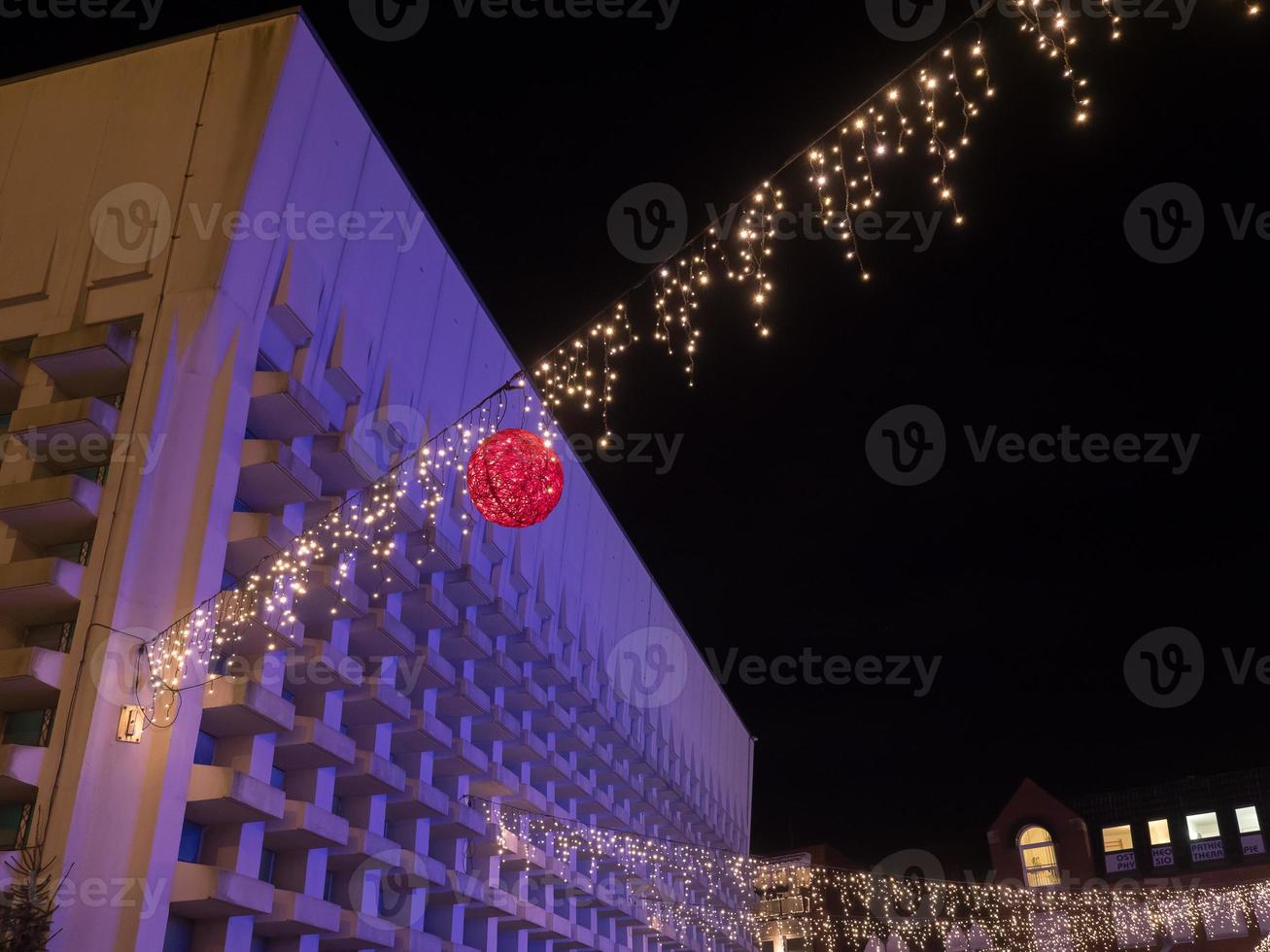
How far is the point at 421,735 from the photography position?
19047 millimetres

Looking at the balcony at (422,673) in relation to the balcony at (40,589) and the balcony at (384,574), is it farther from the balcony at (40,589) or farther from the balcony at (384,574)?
the balcony at (40,589)

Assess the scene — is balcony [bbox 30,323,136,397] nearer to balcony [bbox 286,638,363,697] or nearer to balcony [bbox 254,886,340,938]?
balcony [bbox 286,638,363,697]

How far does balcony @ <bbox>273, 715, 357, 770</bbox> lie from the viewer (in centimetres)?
1562

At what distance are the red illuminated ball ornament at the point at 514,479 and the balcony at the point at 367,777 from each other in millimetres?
6796

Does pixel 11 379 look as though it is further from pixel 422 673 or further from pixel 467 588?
pixel 467 588

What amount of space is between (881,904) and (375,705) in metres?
33.1

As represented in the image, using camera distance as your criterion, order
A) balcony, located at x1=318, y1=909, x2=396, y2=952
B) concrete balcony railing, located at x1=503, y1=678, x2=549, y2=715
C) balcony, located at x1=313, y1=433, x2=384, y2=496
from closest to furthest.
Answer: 1. balcony, located at x1=318, y1=909, x2=396, y2=952
2. balcony, located at x1=313, y1=433, x2=384, y2=496
3. concrete balcony railing, located at x1=503, y1=678, x2=549, y2=715

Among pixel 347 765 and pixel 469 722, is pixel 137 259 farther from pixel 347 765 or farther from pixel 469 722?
pixel 469 722

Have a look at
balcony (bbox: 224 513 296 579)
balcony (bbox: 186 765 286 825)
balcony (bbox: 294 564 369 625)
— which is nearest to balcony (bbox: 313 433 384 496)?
balcony (bbox: 294 564 369 625)

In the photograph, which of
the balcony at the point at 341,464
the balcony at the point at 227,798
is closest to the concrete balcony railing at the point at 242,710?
the balcony at the point at 227,798

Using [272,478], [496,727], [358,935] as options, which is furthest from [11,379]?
[496,727]

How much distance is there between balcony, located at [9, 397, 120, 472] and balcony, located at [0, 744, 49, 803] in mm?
3699

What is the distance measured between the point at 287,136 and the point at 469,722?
11.0 metres

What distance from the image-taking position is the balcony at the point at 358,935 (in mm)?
16453
